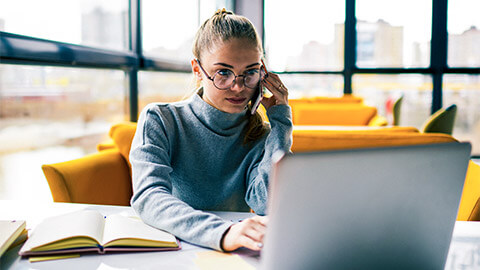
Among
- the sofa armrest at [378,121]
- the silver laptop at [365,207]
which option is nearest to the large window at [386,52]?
the sofa armrest at [378,121]

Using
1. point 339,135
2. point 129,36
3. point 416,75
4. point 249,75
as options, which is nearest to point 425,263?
point 249,75

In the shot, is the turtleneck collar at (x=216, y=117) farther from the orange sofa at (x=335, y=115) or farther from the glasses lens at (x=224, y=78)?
the orange sofa at (x=335, y=115)

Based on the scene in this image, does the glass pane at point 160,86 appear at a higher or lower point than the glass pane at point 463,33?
lower

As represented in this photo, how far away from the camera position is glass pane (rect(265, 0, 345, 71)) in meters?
5.94

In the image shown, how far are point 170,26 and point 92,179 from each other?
8.20 ft

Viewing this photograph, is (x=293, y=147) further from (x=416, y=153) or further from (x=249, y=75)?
(x=416, y=153)

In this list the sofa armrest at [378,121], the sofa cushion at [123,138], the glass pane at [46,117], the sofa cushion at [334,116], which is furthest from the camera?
the sofa cushion at [334,116]

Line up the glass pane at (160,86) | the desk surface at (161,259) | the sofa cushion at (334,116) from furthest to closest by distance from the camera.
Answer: the sofa cushion at (334,116)
the glass pane at (160,86)
the desk surface at (161,259)

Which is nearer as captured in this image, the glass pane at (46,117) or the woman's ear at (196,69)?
the woman's ear at (196,69)

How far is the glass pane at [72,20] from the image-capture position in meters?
1.86

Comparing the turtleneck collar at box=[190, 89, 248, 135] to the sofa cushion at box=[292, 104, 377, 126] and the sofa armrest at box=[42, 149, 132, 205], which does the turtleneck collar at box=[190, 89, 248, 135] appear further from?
the sofa cushion at box=[292, 104, 377, 126]

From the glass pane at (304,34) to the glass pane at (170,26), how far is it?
1652mm

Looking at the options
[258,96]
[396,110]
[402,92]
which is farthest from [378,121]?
[258,96]

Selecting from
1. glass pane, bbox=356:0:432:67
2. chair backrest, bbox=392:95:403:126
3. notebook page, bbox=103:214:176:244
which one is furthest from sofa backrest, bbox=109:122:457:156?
glass pane, bbox=356:0:432:67
